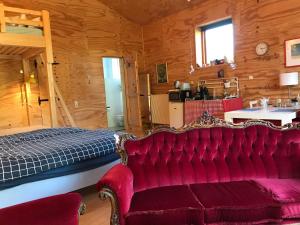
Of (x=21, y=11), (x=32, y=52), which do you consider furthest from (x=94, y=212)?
(x=32, y=52)

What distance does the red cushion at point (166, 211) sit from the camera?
169 centimetres

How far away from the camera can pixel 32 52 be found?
493cm

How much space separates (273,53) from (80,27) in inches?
171

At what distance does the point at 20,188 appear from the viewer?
2.44 m

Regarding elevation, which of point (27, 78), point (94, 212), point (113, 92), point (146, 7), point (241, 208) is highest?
point (146, 7)

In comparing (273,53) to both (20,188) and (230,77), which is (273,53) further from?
(20,188)

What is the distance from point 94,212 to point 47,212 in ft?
4.11

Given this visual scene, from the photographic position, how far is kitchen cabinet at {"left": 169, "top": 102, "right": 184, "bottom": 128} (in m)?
5.92

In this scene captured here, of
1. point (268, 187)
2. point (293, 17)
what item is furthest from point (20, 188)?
point (293, 17)

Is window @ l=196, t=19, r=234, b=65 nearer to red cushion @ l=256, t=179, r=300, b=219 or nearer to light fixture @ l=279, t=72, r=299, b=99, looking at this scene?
light fixture @ l=279, t=72, r=299, b=99

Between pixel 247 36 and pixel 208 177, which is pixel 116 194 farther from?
pixel 247 36

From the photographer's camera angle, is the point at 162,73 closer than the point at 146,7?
No

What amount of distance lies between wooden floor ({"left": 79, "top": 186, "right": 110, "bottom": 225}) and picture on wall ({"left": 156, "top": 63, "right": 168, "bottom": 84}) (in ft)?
14.2

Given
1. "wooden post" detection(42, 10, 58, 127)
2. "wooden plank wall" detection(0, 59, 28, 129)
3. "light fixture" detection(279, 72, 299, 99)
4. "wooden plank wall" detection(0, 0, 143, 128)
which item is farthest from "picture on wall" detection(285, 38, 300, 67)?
"wooden plank wall" detection(0, 59, 28, 129)
